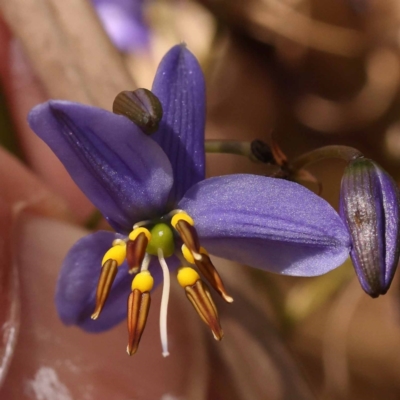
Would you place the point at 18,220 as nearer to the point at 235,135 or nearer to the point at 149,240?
the point at 149,240

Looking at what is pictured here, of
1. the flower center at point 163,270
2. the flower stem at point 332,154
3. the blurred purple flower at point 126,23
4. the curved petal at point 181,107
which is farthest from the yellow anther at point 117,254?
the blurred purple flower at point 126,23

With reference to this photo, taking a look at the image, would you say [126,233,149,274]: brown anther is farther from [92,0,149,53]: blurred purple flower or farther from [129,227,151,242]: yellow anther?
[92,0,149,53]: blurred purple flower

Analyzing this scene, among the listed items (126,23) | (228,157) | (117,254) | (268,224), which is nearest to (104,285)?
(117,254)

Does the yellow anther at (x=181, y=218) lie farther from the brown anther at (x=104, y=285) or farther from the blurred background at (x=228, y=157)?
the blurred background at (x=228, y=157)

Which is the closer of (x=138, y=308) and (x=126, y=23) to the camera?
(x=138, y=308)

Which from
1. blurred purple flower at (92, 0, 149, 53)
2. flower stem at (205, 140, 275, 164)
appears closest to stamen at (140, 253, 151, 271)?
flower stem at (205, 140, 275, 164)

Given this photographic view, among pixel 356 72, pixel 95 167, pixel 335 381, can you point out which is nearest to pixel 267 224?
pixel 95 167

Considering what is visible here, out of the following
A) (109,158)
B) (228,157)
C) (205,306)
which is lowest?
(228,157)

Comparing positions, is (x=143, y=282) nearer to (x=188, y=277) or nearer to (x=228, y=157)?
(x=188, y=277)
